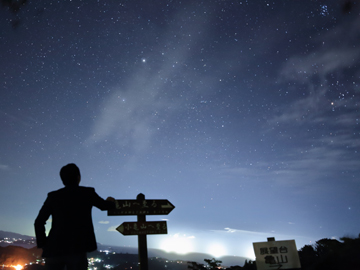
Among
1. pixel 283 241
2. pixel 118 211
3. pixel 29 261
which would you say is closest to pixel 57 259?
pixel 118 211

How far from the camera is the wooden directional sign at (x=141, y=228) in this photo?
651cm

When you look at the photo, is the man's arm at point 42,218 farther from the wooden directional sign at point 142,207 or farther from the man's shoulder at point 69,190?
the wooden directional sign at point 142,207


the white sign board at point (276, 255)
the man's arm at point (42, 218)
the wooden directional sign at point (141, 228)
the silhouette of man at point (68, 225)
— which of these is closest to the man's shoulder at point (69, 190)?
the silhouette of man at point (68, 225)

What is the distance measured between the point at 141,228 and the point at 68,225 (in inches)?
170

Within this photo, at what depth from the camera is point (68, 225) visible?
8.83 feet

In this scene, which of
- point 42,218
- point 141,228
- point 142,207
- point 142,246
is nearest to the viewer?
point 42,218

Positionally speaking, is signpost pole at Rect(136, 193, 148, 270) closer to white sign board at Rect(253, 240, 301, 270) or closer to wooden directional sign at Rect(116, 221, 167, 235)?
wooden directional sign at Rect(116, 221, 167, 235)

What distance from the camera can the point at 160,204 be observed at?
697 cm

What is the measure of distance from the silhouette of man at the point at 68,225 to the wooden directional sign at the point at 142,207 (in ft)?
12.1

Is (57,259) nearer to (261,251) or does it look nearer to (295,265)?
(261,251)

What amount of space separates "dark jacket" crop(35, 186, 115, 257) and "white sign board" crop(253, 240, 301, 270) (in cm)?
490

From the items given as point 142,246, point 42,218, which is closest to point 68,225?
point 42,218

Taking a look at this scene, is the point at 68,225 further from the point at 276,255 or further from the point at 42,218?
the point at 276,255

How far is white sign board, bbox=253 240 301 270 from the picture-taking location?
19.0 ft
